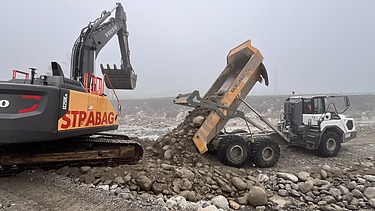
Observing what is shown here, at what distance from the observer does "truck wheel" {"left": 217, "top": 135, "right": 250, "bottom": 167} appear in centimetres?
612

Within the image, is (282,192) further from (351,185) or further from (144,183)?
(144,183)

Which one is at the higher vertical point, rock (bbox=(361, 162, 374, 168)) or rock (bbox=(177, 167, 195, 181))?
rock (bbox=(177, 167, 195, 181))

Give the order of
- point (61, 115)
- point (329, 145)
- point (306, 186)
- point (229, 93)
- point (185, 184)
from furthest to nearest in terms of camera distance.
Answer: point (329, 145)
point (229, 93)
point (306, 186)
point (185, 184)
point (61, 115)

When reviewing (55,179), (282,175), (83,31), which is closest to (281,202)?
(282,175)

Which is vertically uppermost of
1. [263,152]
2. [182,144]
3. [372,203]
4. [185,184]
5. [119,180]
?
[182,144]

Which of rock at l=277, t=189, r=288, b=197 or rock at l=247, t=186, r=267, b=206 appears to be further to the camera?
rock at l=277, t=189, r=288, b=197

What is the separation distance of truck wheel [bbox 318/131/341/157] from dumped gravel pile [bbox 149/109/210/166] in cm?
400

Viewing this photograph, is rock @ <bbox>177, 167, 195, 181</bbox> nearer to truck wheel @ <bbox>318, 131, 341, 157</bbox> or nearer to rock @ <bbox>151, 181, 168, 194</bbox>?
rock @ <bbox>151, 181, 168, 194</bbox>

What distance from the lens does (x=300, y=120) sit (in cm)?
814

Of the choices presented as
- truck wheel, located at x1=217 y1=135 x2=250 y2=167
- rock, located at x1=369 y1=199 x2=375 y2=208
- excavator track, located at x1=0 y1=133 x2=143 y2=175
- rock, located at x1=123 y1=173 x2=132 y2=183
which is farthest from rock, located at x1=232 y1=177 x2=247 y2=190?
rock, located at x1=369 y1=199 x2=375 y2=208

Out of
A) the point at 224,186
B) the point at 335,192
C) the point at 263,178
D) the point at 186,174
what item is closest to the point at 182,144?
the point at 186,174

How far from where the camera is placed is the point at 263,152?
21.1 ft

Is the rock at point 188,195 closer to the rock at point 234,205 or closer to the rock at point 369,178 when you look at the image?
the rock at point 234,205

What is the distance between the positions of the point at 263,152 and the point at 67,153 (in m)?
4.51
